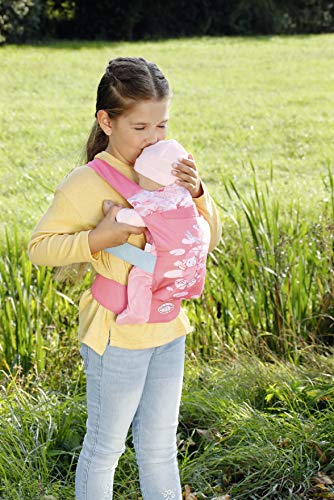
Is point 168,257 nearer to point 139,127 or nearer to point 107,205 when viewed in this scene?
point 107,205

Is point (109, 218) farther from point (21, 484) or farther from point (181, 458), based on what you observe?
point (181, 458)

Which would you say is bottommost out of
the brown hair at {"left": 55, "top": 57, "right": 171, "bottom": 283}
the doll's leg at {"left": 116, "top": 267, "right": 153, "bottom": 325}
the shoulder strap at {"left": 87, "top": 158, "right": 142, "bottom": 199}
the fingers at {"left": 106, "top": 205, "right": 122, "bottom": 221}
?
the doll's leg at {"left": 116, "top": 267, "right": 153, "bottom": 325}

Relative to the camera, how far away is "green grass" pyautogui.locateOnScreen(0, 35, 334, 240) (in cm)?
781

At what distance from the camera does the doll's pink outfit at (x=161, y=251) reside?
2193mm

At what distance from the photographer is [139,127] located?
229 centimetres

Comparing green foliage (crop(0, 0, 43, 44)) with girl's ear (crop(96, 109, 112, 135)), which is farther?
green foliage (crop(0, 0, 43, 44))

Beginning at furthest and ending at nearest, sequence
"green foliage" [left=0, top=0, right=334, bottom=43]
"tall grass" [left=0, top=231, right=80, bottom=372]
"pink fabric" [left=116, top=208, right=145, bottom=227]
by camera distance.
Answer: "green foliage" [left=0, top=0, right=334, bottom=43] < "tall grass" [left=0, top=231, right=80, bottom=372] < "pink fabric" [left=116, top=208, right=145, bottom=227]

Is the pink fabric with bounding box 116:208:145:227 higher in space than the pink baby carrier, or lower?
higher

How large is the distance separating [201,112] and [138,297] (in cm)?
947

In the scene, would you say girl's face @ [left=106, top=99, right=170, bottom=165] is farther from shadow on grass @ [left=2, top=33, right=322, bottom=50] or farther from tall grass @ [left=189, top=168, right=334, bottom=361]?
shadow on grass @ [left=2, top=33, right=322, bottom=50]

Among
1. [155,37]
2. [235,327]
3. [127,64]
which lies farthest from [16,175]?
[155,37]

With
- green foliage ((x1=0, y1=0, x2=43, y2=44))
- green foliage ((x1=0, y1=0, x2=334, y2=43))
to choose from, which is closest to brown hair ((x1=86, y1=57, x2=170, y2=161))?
green foliage ((x1=0, y1=0, x2=43, y2=44))

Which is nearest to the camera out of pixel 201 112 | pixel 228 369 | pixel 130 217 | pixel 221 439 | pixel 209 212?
pixel 130 217

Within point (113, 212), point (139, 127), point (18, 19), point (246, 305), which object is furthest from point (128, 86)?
point (18, 19)
